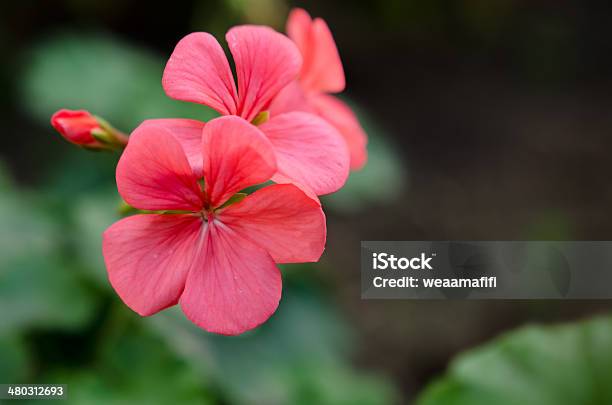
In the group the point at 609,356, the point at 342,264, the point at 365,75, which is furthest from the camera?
the point at 365,75

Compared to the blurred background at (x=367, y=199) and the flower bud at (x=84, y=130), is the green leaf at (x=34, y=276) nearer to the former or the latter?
the blurred background at (x=367, y=199)

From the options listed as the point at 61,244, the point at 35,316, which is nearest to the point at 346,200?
the point at 61,244

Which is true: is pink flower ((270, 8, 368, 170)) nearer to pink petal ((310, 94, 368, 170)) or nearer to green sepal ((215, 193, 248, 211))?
pink petal ((310, 94, 368, 170))

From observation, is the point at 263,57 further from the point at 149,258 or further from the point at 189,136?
the point at 149,258

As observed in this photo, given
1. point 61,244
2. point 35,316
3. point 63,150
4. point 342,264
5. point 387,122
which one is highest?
point 387,122

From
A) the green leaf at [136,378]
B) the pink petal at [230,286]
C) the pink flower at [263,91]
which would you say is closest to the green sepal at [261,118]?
the pink flower at [263,91]

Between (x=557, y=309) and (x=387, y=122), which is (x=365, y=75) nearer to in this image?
(x=387, y=122)
